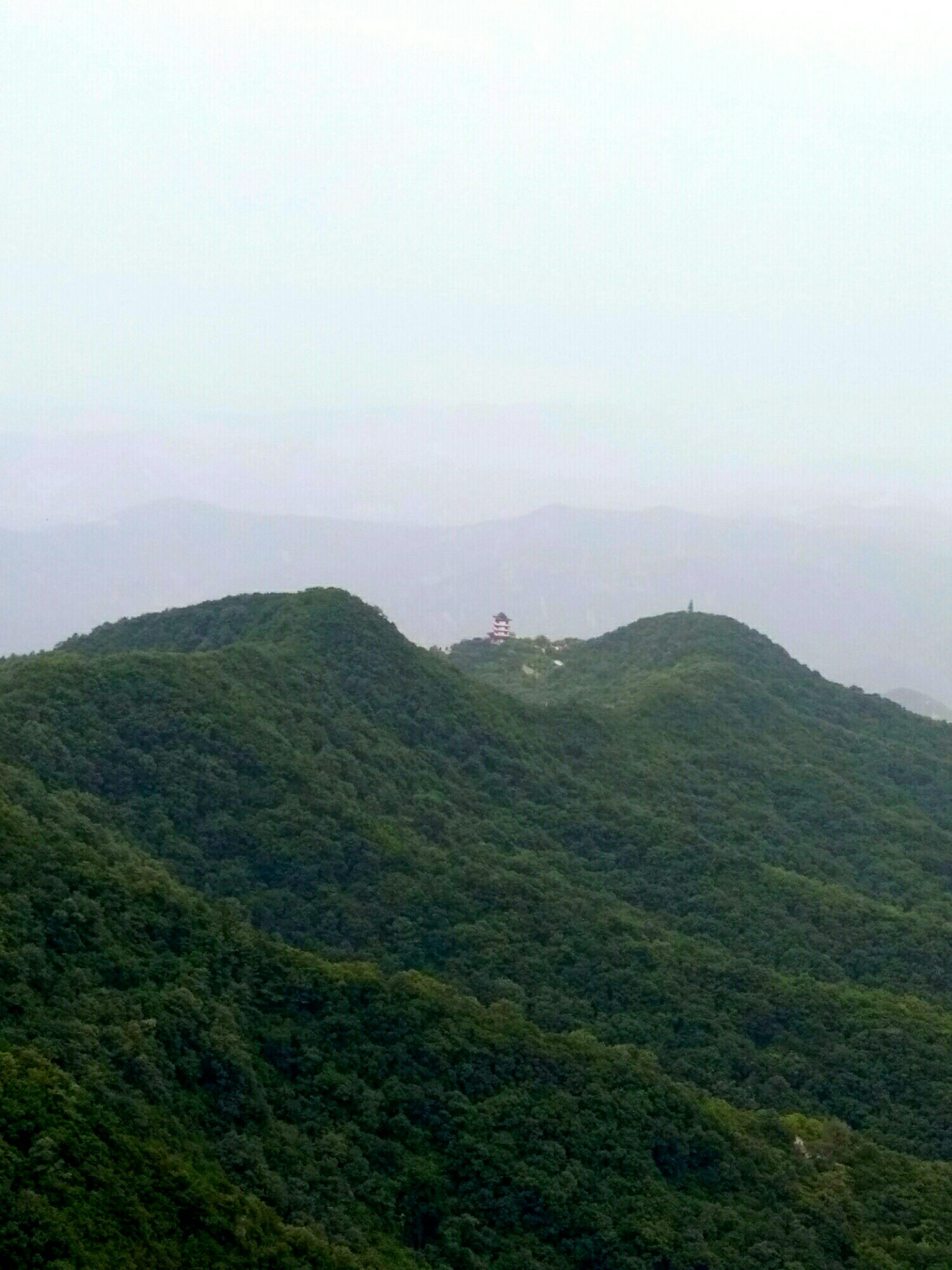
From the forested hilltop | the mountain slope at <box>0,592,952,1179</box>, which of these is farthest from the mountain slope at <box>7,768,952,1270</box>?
the mountain slope at <box>0,592,952,1179</box>

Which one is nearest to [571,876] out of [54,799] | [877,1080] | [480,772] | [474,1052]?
[480,772]

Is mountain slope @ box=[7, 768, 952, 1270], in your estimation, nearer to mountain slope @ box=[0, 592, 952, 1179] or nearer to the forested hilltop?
the forested hilltop

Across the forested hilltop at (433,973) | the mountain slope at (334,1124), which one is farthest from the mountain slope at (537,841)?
the mountain slope at (334,1124)

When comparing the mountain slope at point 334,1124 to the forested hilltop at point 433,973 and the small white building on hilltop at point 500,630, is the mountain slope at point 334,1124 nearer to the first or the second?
the forested hilltop at point 433,973

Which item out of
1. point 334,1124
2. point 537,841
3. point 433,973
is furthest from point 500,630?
point 334,1124

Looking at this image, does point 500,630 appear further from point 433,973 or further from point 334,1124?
point 334,1124

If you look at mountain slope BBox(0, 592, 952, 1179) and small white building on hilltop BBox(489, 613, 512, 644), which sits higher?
small white building on hilltop BBox(489, 613, 512, 644)
